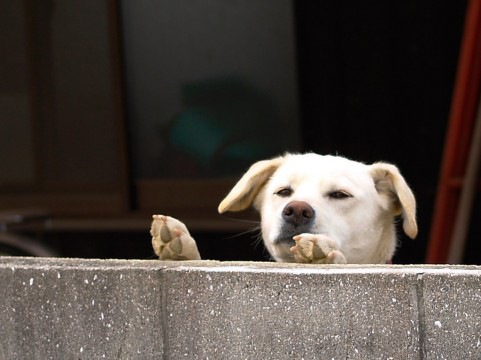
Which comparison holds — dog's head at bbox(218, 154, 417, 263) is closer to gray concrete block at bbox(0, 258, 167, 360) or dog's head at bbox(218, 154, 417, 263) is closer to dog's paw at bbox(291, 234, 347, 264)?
dog's paw at bbox(291, 234, 347, 264)

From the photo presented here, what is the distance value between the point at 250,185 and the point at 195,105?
281 centimetres

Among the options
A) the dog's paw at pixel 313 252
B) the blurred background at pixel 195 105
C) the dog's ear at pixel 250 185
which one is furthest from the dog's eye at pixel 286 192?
the blurred background at pixel 195 105

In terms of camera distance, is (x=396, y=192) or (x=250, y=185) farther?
(x=250, y=185)

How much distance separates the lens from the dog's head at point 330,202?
12.3ft

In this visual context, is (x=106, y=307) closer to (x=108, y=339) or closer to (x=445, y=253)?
(x=108, y=339)

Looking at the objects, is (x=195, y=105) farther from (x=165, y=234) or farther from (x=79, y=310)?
(x=79, y=310)

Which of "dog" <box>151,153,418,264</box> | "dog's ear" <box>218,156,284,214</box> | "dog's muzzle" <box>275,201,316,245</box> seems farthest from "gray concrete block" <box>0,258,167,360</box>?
"dog's ear" <box>218,156,284,214</box>

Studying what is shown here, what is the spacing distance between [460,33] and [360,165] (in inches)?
95.7

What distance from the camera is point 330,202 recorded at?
13.0 feet

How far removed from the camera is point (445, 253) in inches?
228

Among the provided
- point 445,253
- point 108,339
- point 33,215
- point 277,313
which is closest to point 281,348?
point 277,313

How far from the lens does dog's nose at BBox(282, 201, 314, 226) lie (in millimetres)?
3699

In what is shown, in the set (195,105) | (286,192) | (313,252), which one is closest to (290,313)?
(313,252)

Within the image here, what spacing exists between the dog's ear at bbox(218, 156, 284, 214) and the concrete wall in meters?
0.94
